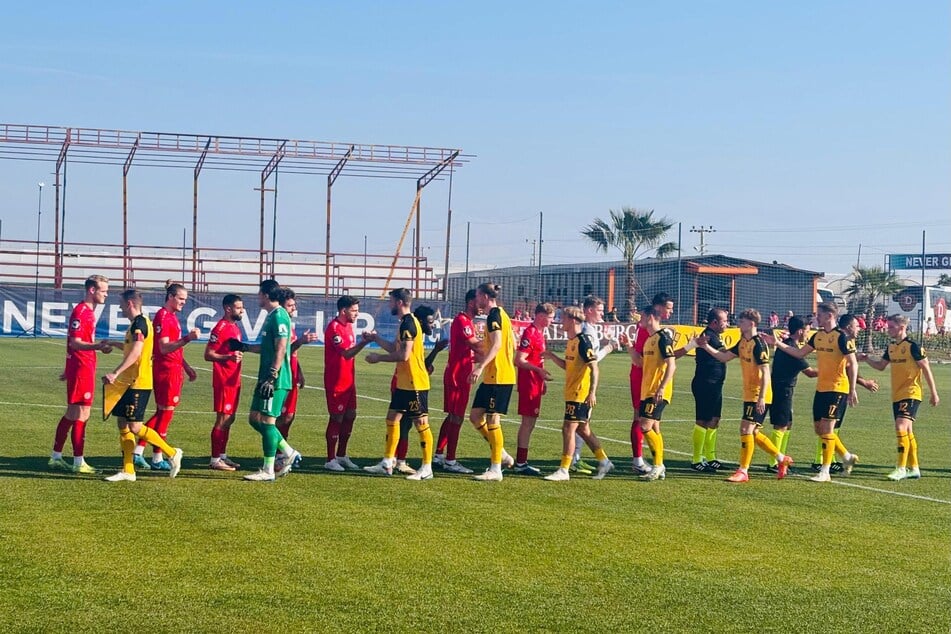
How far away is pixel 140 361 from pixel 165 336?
1.10 meters

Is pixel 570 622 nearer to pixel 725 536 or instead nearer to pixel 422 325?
pixel 725 536

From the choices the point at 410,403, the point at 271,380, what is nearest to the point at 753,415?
the point at 410,403

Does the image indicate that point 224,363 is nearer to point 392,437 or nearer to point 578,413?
point 392,437

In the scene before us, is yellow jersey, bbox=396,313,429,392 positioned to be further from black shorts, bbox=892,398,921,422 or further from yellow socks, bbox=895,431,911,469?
black shorts, bbox=892,398,921,422

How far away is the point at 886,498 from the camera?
11.3 metres

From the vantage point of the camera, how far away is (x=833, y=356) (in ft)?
42.5

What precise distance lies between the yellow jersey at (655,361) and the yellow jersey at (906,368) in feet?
10.3

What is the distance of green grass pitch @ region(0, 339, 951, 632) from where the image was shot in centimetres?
639

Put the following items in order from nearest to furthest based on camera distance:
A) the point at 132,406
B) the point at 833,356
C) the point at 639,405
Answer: the point at 132,406, the point at 639,405, the point at 833,356

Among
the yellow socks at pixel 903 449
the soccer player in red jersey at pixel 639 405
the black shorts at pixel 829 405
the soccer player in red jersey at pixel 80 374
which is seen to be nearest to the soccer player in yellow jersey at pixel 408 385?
the soccer player in red jersey at pixel 639 405

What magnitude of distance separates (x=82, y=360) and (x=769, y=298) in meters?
46.0

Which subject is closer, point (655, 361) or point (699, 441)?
point (655, 361)

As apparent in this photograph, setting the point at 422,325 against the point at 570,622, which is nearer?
the point at 570,622

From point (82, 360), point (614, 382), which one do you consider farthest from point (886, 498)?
point (614, 382)
